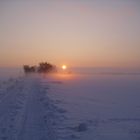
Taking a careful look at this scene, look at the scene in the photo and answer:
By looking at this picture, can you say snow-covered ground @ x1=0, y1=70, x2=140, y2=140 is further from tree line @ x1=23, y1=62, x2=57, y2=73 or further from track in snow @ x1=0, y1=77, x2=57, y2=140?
tree line @ x1=23, y1=62, x2=57, y2=73

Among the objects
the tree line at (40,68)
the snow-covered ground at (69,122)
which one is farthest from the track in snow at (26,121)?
the tree line at (40,68)

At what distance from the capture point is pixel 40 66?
80.9 meters

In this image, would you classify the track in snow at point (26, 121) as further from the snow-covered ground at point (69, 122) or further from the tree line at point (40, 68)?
the tree line at point (40, 68)

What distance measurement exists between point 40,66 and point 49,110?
216ft

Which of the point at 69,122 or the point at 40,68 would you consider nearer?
the point at 69,122

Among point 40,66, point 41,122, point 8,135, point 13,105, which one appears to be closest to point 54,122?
point 41,122

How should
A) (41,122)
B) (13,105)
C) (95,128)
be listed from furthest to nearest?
(13,105) < (41,122) < (95,128)

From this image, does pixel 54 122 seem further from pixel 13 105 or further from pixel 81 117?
pixel 13 105

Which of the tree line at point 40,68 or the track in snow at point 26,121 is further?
the tree line at point 40,68

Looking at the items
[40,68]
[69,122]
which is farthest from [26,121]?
[40,68]

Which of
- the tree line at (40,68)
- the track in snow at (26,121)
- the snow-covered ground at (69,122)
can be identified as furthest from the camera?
the tree line at (40,68)

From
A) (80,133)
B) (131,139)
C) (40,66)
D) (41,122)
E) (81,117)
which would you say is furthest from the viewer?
(40,66)

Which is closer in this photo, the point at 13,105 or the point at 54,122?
the point at 54,122

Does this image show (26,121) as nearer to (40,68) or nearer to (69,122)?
(69,122)
